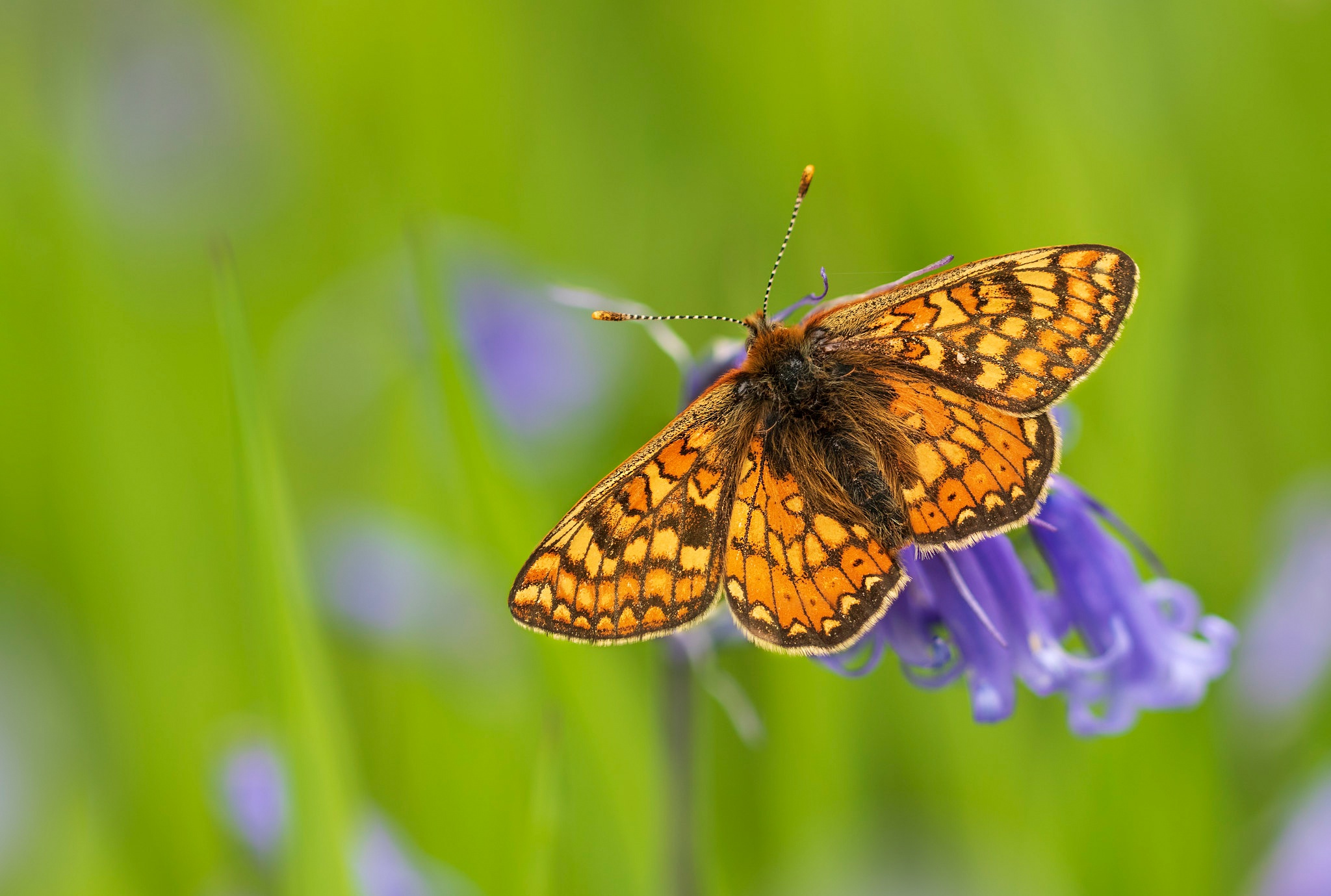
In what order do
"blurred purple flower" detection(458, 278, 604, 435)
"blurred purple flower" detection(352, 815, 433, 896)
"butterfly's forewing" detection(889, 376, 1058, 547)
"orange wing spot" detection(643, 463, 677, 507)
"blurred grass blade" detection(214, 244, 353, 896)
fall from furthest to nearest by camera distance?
1. "blurred purple flower" detection(458, 278, 604, 435)
2. "blurred purple flower" detection(352, 815, 433, 896)
3. "orange wing spot" detection(643, 463, 677, 507)
4. "butterfly's forewing" detection(889, 376, 1058, 547)
5. "blurred grass blade" detection(214, 244, 353, 896)

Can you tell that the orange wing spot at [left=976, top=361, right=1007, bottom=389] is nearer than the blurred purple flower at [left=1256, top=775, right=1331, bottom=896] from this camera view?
Yes

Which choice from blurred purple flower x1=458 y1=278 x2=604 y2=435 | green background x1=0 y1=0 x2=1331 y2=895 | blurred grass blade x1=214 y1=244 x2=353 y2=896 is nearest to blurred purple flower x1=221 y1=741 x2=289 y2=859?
green background x1=0 y1=0 x2=1331 y2=895

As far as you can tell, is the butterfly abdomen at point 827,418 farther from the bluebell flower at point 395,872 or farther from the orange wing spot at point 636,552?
the bluebell flower at point 395,872

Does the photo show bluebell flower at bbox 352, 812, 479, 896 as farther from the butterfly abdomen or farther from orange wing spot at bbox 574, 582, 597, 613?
the butterfly abdomen

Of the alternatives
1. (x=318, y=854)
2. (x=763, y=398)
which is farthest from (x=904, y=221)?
(x=318, y=854)

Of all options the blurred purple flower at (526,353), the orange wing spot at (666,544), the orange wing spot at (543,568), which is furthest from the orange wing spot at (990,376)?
the blurred purple flower at (526,353)

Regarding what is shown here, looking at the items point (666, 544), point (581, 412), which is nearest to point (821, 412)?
point (666, 544)
